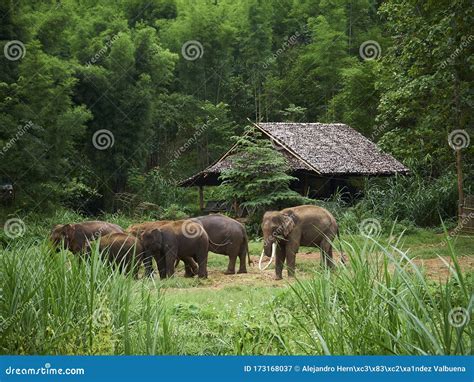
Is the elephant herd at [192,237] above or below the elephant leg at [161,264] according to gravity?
above

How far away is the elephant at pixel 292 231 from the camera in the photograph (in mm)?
8398

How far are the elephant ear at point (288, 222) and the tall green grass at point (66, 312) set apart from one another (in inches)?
188

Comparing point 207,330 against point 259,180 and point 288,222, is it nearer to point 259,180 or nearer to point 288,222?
point 288,222

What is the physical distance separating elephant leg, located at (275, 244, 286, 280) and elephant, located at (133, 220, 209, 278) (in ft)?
2.84

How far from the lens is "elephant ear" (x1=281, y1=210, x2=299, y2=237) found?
842cm

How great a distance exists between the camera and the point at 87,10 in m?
24.6

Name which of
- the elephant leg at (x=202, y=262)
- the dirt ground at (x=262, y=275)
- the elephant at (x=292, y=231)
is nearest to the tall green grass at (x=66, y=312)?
the dirt ground at (x=262, y=275)

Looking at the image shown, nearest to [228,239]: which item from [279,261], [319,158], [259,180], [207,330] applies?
[279,261]

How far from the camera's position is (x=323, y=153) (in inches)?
666

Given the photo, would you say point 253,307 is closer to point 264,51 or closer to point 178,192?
point 178,192

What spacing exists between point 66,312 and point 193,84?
78.8ft

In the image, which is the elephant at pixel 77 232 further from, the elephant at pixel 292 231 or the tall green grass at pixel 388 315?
the tall green grass at pixel 388 315

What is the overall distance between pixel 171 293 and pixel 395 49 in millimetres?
7638

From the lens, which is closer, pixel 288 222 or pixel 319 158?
pixel 288 222
